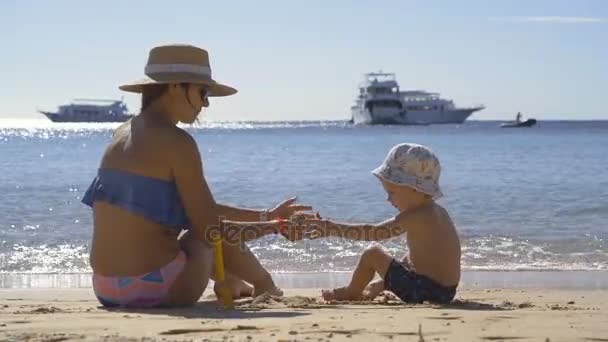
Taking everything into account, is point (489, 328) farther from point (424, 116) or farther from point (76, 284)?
point (424, 116)

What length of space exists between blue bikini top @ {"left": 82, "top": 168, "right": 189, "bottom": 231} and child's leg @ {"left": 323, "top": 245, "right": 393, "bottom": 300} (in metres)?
1.11

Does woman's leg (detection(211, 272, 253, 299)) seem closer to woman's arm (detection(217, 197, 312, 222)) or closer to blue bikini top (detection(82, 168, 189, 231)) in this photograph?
woman's arm (detection(217, 197, 312, 222))

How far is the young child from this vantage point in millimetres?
4934

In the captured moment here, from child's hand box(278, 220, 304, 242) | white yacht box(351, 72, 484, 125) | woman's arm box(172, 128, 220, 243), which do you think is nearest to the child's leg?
child's hand box(278, 220, 304, 242)

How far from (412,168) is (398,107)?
67541mm

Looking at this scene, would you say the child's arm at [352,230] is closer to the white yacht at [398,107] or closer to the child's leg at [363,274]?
the child's leg at [363,274]

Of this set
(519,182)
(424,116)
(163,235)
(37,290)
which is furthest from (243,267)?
(424,116)

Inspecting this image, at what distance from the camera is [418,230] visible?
16.3ft

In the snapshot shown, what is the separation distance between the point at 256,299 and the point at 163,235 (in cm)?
63

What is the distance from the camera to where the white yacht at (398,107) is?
71.9 m

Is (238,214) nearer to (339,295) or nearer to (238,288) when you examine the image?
A: (238,288)

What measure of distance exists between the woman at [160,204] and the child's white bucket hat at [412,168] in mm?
662

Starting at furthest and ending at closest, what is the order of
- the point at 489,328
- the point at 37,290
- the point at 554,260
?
the point at 554,260
the point at 37,290
the point at 489,328

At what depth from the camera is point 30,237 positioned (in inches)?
382
